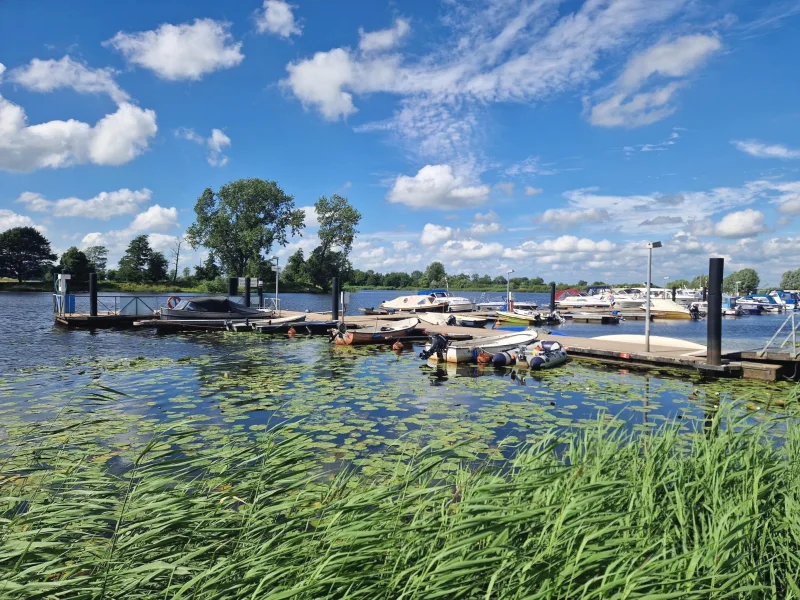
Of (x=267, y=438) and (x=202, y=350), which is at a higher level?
(x=267, y=438)

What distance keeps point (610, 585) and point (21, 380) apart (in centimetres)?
1570

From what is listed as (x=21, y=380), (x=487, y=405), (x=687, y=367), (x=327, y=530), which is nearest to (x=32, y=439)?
(x=327, y=530)

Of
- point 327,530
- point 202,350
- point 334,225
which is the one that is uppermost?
point 334,225

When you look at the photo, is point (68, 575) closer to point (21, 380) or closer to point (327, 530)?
point (327, 530)

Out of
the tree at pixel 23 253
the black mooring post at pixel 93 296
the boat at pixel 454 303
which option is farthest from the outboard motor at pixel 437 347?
the tree at pixel 23 253

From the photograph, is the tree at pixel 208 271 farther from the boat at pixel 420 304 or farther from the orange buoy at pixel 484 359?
the orange buoy at pixel 484 359

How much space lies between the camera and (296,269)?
298ft

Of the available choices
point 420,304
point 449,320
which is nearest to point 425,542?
point 449,320

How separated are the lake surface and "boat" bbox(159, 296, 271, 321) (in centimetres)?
679

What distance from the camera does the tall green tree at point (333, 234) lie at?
3145 inches

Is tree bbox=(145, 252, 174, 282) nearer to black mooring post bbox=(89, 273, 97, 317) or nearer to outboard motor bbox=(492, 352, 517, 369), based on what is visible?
black mooring post bbox=(89, 273, 97, 317)

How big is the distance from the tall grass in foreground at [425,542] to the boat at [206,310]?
24768mm

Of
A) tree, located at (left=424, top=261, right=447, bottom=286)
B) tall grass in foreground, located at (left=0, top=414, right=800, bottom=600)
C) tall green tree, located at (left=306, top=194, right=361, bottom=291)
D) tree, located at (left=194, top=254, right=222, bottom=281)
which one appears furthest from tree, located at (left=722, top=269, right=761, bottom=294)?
tall grass in foreground, located at (left=0, top=414, right=800, bottom=600)

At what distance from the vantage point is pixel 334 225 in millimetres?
80750
